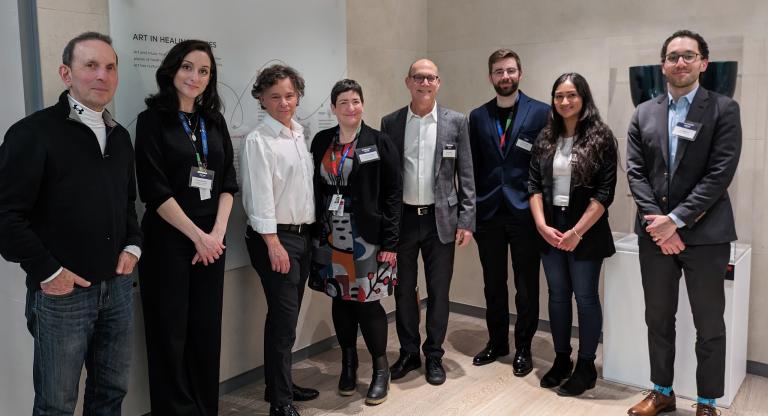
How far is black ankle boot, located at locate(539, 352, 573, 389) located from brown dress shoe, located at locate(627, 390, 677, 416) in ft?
1.43

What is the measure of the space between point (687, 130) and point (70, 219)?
101 inches

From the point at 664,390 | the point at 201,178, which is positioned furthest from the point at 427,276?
the point at 201,178

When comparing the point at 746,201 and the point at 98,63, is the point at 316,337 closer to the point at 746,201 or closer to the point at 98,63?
the point at 98,63

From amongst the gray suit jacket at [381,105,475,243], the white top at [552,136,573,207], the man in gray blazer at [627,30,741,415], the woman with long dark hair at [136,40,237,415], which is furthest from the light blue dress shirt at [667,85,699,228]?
the woman with long dark hair at [136,40,237,415]

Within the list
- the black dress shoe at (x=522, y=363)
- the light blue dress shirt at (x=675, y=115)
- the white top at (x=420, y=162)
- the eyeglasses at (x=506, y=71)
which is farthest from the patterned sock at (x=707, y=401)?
the eyeglasses at (x=506, y=71)

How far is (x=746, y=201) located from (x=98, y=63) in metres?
3.22

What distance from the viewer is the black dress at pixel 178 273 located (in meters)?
2.55

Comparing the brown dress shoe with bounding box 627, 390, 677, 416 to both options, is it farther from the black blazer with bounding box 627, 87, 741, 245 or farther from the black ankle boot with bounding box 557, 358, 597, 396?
the black blazer with bounding box 627, 87, 741, 245

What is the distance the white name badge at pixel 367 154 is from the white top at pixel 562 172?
952mm

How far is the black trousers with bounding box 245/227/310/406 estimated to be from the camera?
292 centimetres

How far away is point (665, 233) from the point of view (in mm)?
2771

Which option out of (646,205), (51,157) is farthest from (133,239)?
(646,205)

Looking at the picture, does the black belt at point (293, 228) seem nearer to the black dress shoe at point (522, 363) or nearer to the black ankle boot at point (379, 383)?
the black ankle boot at point (379, 383)

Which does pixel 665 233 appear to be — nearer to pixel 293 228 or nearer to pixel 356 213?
pixel 356 213
